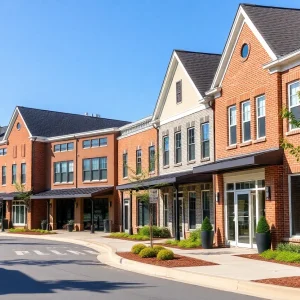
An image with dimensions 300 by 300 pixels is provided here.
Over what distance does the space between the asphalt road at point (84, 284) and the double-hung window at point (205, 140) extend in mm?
9463

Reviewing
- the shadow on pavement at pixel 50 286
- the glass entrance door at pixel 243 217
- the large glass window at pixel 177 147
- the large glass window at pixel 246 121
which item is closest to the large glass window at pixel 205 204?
the large glass window at pixel 177 147

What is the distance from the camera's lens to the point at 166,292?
40.2 ft

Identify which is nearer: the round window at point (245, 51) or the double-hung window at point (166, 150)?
the round window at point (245, 51)

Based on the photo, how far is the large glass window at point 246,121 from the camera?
2180 centimetres

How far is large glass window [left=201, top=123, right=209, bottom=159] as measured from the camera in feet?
88.4

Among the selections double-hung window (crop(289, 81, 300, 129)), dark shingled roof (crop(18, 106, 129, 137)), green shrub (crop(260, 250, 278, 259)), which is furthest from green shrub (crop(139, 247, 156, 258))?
dark shingled roof (crop(18, 106, 129, 137))

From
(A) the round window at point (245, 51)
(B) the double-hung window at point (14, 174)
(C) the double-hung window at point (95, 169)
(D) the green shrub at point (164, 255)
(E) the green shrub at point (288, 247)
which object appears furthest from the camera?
(B) the double-hung window at point (14, 174)

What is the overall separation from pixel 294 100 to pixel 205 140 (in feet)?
27.5

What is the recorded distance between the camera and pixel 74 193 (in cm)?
4172

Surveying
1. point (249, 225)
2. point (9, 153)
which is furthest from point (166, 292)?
point (9, 153)

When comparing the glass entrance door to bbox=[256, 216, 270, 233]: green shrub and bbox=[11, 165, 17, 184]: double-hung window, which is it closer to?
bbox=[256, 216, 270, 233]: green shrub

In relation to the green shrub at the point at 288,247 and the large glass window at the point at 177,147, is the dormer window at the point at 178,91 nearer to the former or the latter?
the large glass window at the point at 177,147

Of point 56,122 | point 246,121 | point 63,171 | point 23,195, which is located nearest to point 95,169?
point 63,171

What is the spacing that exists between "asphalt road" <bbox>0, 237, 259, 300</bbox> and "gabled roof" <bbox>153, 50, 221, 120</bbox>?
1198 cm
